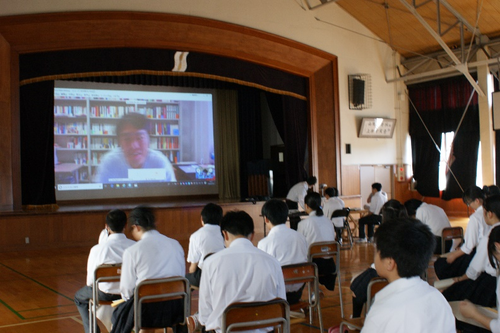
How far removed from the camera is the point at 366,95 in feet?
43.9

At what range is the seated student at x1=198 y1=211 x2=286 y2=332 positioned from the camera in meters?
2.53

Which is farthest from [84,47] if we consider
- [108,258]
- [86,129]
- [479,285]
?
[479,285]

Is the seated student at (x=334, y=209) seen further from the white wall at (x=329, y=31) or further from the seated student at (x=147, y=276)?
the seated student at (x=147, y=276)

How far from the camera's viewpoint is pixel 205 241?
4.29 metres

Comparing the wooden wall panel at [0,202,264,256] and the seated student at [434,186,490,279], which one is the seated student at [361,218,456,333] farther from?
the wooden wall panel at [0,202,264,256]

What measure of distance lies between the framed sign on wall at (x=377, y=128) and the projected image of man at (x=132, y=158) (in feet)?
16.8

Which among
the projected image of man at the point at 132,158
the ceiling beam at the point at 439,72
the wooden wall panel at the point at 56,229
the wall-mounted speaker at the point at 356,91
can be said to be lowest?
the wooden wall panel at the point at 56,229

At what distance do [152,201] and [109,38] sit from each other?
4.09 meters

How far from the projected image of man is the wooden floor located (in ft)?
9.94

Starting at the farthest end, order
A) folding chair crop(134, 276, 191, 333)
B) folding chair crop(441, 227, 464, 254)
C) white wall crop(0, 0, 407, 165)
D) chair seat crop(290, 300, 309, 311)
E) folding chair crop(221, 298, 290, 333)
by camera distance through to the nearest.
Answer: white wall crop(0, 0, 407, 165) < folding chair crop(441, 227, 464, 254) < chair seat crop(290, 300, 309, 311) < folding chair crop(134, 276, 191, 333) < folding chair crop(221, 298, 290, 333)

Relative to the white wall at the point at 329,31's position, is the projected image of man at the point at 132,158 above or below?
below

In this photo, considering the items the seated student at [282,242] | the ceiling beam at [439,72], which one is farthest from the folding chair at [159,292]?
the ceiling beam at [439,72]

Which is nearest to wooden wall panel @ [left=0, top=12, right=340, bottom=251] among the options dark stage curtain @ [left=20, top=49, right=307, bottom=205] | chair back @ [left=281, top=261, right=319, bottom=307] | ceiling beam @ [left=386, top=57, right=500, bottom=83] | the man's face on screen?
dark stage curtain @ [left=20, top=49, right=307, bottom=205]

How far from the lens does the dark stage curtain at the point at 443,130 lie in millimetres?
13094
